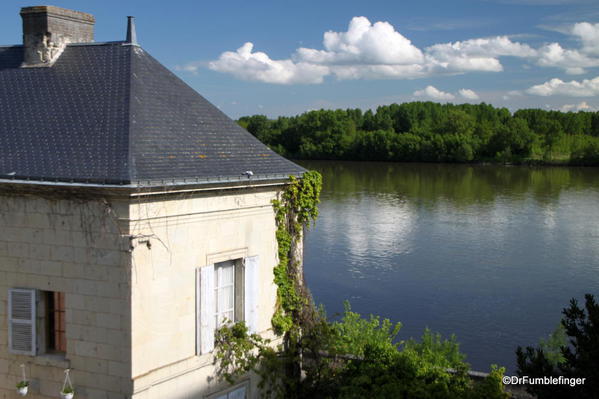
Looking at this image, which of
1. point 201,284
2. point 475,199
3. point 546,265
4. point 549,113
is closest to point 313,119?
point 549,113

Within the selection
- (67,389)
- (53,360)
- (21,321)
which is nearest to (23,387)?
(53,360)

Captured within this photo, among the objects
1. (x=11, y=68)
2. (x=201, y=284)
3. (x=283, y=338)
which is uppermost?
(x=11, y=68)

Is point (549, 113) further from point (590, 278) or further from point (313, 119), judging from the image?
point (590, 278)

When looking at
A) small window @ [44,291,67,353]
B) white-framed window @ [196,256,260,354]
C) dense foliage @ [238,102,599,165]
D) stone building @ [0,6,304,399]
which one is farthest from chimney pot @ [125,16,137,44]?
dense foliage @ [238,102,599,165]

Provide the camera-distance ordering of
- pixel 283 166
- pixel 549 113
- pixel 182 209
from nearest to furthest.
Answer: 1. pixel 182 209
2. pixel 283 166
3. pixel 549 113

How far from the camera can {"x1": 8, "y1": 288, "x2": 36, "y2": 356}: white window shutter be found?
806 cm

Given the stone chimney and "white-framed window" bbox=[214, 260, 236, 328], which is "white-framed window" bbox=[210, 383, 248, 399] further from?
the stone chimney

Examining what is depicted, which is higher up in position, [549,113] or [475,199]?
[549,113]

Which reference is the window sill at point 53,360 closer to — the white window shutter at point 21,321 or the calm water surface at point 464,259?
the white window shutter at point 21,321

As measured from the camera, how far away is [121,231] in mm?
7527

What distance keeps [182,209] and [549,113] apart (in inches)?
4065

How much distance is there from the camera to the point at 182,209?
8.20 m

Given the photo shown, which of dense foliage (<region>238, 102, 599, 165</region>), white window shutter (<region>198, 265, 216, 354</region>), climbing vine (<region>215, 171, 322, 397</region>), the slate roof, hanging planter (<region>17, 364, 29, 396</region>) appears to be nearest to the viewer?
the slate roof

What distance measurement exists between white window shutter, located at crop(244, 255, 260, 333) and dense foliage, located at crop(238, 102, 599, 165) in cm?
7090
